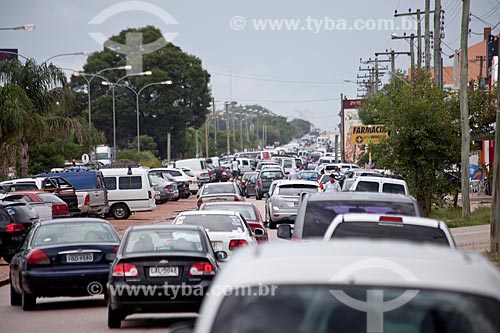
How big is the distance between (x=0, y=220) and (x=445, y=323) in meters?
22.3

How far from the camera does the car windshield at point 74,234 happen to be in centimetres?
1648

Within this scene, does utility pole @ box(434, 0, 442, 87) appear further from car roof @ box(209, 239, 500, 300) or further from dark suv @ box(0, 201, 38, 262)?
car roof @ box(209, 239, 500, 300)

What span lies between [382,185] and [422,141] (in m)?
9.62

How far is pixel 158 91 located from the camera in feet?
331

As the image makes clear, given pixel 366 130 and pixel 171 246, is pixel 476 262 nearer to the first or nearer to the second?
pixel 171 246

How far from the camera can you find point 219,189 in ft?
118

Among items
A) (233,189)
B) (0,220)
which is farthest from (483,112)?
(0,220)

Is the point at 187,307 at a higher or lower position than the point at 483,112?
lower

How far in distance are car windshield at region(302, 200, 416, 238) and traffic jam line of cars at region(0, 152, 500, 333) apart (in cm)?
2

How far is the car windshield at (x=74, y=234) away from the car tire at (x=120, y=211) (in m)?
26.0

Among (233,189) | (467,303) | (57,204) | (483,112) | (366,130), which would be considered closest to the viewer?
(467,303)

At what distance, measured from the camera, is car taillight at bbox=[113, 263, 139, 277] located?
531 inches

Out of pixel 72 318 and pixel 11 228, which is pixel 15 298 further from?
pixel 11 228

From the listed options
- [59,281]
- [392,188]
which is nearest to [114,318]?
[59,281]
